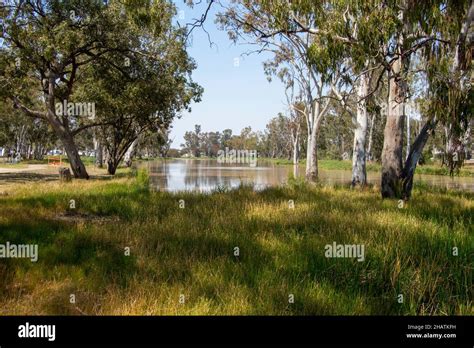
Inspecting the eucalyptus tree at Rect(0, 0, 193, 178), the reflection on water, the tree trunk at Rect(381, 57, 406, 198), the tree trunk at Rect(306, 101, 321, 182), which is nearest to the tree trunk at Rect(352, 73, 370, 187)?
the reflection on water

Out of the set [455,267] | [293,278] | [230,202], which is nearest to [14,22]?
[230,202]

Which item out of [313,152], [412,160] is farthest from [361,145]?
[412,160]

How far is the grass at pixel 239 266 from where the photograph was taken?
386 centimetres

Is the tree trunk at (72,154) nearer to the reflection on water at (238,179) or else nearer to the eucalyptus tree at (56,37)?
the eucalyptus tree at (56,37)

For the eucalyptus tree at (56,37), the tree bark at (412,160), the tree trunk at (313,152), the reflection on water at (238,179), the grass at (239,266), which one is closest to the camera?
the grass at (239,266)

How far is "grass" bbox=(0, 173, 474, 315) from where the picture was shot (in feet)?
12.7

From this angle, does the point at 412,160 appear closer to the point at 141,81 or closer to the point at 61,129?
the point at 141,81

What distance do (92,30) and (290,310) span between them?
19.6 metres

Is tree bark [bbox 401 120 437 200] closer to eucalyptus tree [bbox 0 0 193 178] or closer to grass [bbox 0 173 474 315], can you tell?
grass [bbox 0 173 474 315]

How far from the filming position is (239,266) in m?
4.90

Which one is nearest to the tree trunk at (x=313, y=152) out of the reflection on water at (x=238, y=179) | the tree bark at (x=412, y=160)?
the reflection on water at (x=238, y=179)

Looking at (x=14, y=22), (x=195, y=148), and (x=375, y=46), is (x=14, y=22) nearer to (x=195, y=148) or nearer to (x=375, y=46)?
(x=375, y=46)

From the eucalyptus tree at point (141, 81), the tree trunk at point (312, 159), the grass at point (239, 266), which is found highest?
the eucalyptus tree at point (141, 81)

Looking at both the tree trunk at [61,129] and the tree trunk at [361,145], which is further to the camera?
the tree trunk at [61,129]
